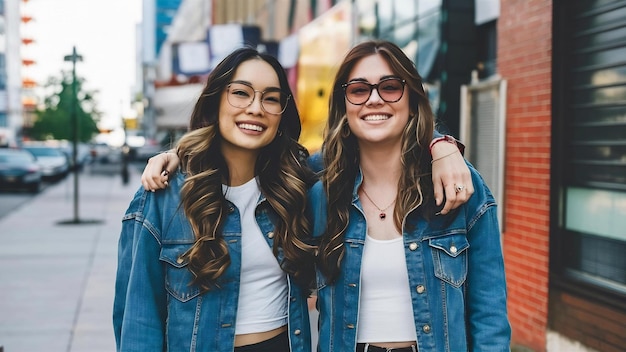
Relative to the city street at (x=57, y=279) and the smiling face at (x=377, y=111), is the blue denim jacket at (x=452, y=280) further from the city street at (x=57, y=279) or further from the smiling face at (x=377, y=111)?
the city street at (x=57, y=279)

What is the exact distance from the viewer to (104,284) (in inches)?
338

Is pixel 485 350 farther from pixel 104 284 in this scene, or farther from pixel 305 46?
pixel 305 46

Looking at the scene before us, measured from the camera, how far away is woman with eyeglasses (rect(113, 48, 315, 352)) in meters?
2.45

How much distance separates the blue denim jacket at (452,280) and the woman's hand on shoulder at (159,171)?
0.74 m

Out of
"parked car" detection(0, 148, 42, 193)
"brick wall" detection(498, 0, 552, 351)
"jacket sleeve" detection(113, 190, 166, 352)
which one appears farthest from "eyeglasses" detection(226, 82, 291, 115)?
"parked car" detection(0, 148, 42, 193)

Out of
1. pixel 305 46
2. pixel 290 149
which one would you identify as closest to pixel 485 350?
pixel 290 149

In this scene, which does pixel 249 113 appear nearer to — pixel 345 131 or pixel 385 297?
pixel 345 131

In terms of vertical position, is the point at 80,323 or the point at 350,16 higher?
the point at 350,16

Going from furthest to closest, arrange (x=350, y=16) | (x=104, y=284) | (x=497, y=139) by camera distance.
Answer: (x=350, y=16), (x=104, y=284), (x=497, y=139)

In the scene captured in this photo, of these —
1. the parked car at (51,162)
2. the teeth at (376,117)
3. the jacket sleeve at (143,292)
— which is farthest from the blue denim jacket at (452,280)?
the parked car at (51,162)

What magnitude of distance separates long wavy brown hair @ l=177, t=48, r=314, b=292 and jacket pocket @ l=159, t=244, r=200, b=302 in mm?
30

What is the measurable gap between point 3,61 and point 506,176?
8356 centimetres

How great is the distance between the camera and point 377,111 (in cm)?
248

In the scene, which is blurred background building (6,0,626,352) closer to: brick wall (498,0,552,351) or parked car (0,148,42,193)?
brick wall (498,0,552,351)
